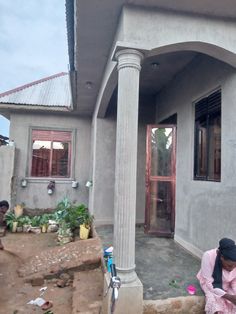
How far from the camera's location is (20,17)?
8.77m

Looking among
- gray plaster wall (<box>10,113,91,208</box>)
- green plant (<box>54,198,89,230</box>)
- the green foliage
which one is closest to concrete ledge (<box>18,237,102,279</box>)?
the green foliage

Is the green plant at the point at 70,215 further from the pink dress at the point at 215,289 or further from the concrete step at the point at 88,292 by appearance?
the pink dress at the point at 215,289

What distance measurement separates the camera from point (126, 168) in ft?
9.30

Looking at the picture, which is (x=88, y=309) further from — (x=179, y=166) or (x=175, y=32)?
(x=175, y=32)

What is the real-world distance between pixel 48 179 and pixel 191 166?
502cm

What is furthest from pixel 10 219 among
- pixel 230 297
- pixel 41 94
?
pixel 230 297

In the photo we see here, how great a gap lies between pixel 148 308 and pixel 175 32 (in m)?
3.10

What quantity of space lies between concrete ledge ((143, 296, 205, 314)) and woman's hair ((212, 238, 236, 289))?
0.34 meters

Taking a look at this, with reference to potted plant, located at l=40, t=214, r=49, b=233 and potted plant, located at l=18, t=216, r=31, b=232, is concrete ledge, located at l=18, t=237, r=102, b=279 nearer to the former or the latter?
potted plant, located at l=40, t=214, r=49, b=233

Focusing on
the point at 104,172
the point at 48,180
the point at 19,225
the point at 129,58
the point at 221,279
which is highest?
the point at 129,58

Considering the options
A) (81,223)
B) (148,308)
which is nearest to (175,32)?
(148,308)

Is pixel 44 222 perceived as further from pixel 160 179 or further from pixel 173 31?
pixel 173 31

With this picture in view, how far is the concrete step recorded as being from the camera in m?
3.10

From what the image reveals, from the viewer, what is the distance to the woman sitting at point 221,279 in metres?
2.48
